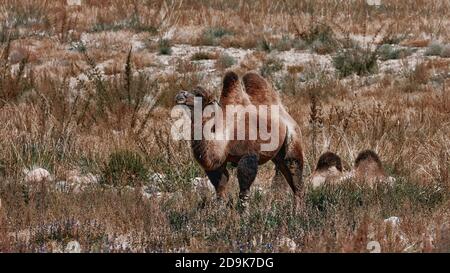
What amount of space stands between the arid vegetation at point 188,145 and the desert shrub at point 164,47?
55mm

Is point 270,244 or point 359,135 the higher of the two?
point 270,244

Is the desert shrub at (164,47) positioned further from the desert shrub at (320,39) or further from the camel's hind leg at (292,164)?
the camel's hind leg at (292,164)

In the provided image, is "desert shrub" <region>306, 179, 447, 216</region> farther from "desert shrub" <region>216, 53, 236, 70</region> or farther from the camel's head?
"desert shrub" <region>216, 53, 236, 70</region>

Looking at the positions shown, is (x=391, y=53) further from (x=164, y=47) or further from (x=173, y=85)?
(x=173, y=85)

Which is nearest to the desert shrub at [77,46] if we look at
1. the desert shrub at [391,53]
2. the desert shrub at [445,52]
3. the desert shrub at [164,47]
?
the desert shrub at [164,47]

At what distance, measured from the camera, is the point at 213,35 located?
18703 millimetres

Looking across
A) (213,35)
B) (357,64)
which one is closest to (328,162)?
(357,64)

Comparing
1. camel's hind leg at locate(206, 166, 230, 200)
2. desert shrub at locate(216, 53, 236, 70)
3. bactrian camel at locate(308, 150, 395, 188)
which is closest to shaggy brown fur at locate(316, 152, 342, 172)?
bactrian camel at locate(308, 150, 395, 188)

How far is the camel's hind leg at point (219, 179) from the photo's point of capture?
5227 millimetres

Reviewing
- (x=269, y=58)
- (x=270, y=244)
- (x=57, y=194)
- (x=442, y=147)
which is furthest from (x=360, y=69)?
(x=270, y=244)

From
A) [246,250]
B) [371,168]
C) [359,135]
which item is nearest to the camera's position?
[246,250]
